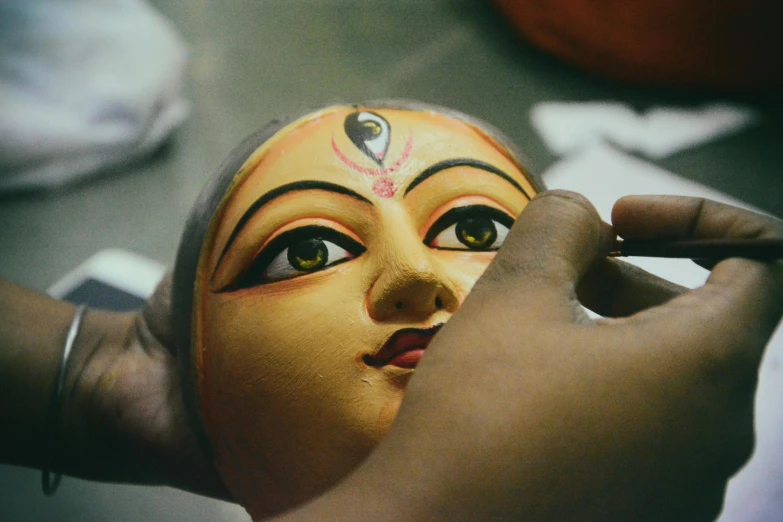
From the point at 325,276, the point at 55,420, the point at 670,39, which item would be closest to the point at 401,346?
the point at 325,276

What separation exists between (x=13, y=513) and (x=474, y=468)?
1.12 metres

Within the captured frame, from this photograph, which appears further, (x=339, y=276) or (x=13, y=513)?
(x=13, y=513)

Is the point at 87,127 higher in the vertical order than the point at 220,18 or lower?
lower

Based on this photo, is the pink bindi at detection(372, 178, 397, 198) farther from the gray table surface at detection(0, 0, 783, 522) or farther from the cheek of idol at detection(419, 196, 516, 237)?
the gray table surface at detection(0, 0, 783, 522)

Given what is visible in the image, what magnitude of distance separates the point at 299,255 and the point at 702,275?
114 cm

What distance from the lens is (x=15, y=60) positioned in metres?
2.20

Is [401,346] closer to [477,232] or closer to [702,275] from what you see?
[477,232]

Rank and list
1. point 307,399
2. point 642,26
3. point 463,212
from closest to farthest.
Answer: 1. point 307,399
2. point 463,212
3. point 642,26

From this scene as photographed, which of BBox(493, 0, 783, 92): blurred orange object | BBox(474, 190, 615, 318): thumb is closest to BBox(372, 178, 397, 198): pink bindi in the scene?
BBox(474, 190, 615, 318): thumb

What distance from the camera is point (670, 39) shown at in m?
2.30

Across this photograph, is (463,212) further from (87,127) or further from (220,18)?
(220,18)

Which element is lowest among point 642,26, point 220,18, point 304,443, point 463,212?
point 304,443

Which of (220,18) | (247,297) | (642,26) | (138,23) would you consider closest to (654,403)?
(247,297)

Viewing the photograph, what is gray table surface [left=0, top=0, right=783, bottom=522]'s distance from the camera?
2070mm
